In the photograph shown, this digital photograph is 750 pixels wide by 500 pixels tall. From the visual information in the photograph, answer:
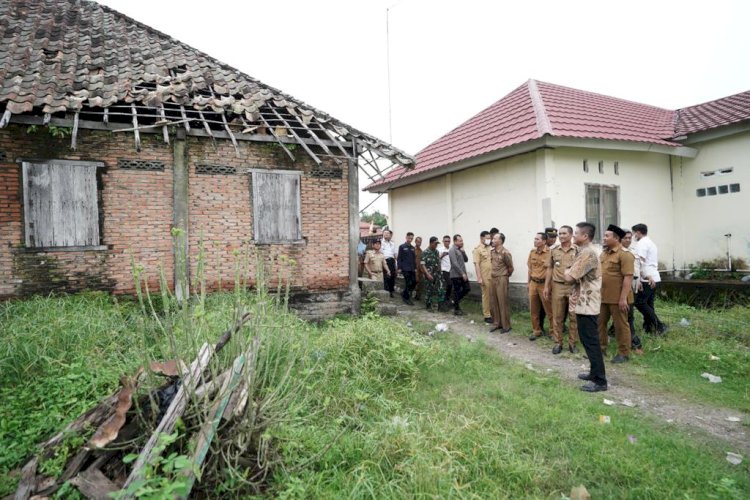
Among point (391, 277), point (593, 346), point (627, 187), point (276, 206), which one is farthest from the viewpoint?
point (391, 277)

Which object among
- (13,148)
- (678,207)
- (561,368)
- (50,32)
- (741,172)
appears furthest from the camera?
(678,207)

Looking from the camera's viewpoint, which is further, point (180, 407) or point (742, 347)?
point (742, 347)

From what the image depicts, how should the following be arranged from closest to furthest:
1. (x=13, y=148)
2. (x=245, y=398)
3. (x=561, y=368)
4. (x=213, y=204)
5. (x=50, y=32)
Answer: (x=245, y=398) → (x=561, y=368) → (x=13, y=148) → (x=213, y=204) → (x=50, y=32)

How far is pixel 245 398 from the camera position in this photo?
3.03 m

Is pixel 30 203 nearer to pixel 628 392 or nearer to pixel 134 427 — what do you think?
pixel 134 427

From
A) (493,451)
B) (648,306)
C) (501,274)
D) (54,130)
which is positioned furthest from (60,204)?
(648,306)

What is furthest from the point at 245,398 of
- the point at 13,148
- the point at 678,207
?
the point at 678,207

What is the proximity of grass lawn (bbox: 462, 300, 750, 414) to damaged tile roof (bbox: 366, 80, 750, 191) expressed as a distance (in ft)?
12.8

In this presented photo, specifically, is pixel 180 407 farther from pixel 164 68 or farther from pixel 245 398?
pixel 164 68

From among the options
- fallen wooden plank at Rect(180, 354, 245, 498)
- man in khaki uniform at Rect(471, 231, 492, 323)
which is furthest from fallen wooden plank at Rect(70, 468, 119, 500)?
man in khaki uniform at Rect(471, 231, 492, 323)

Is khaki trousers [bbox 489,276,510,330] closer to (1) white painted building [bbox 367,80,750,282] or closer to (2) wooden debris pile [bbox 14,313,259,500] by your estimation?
(1) white painted building [bbox 367,80,750,282]

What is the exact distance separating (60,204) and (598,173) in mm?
10257

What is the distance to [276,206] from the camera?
804cm

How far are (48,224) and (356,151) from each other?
5.37 m
